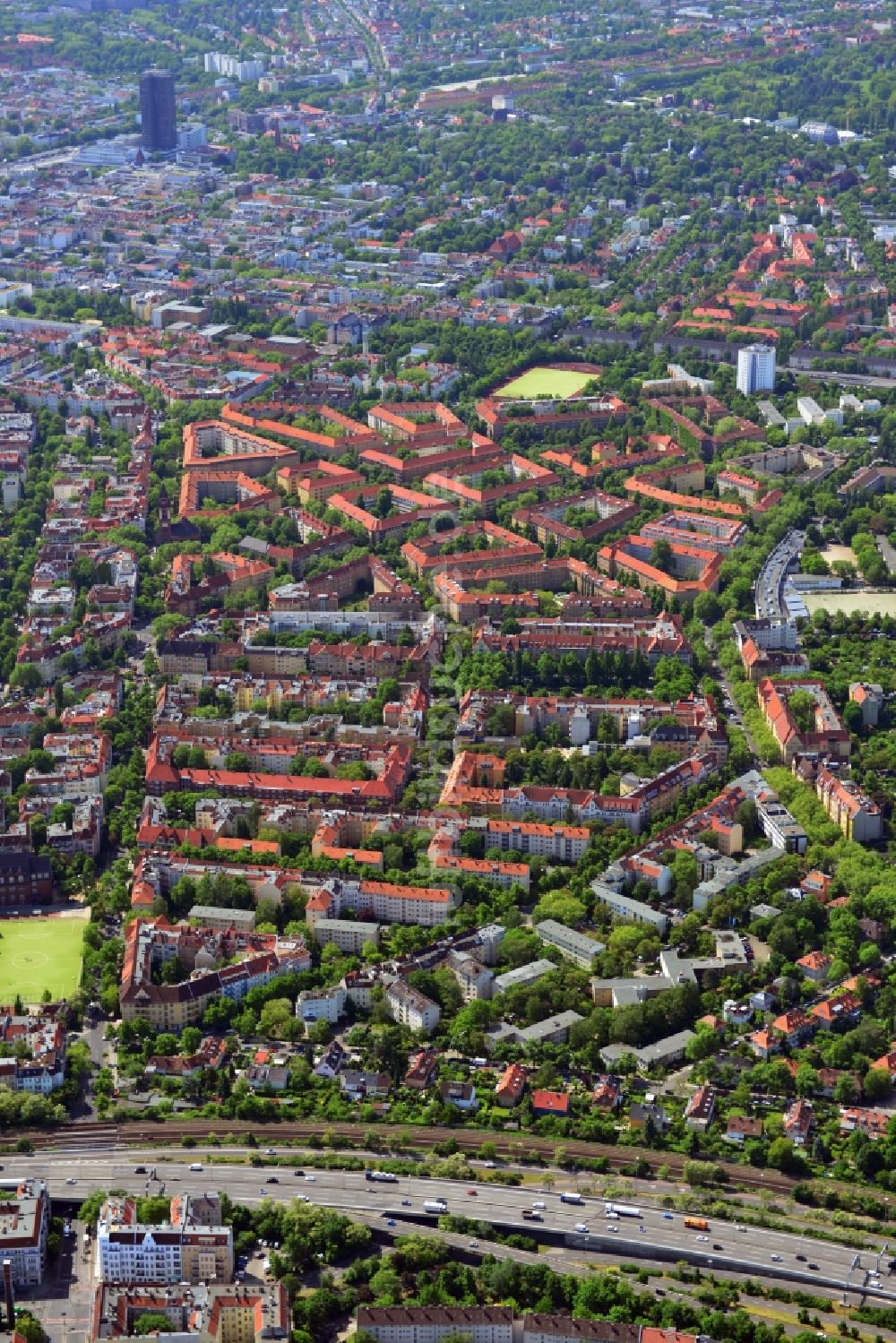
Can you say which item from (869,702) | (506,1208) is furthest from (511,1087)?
(869,702)

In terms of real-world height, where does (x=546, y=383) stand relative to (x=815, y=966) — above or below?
above

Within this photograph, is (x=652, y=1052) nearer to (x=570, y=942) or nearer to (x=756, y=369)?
(x=570, y=942)

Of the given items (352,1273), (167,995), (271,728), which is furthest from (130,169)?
(352,1273)

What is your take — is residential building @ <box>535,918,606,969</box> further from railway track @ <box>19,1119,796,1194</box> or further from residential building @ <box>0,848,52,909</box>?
residential building @ <box>0,848,52,909</box>

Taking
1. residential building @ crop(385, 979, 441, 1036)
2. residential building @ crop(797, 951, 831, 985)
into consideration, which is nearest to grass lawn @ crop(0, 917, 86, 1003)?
residential building @ crop(385, 979, 441, 1036)

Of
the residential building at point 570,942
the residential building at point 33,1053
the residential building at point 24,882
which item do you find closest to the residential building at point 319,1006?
the residential building at point 33,1053

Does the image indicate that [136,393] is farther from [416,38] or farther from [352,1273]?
[416,38]

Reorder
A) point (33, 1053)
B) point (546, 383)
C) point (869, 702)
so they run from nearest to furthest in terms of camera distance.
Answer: point (33, 1053), point (869, 702), point (546, 383)
